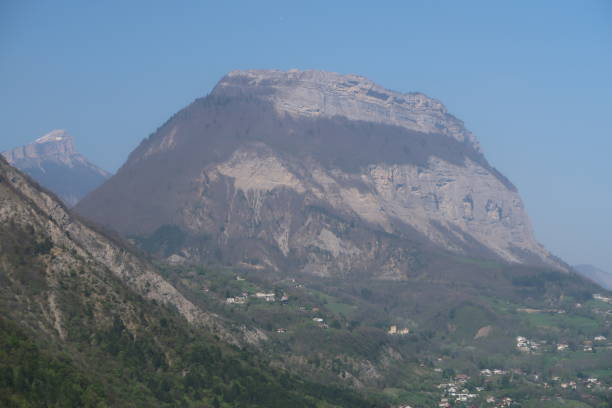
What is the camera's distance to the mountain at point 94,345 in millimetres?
111431

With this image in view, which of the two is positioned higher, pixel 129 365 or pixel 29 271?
pixel 29 271

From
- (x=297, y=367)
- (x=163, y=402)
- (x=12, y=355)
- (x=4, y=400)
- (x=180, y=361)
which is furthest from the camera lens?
(x=297, y=367)

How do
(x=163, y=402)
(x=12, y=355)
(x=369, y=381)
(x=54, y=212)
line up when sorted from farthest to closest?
(x=369, y=381)
(x=54, y=212)
(x=163, y=402)
(x=12, y=355)

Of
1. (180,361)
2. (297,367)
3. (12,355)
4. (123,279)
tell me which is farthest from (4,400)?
(297,367)

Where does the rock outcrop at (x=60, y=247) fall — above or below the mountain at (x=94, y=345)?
above

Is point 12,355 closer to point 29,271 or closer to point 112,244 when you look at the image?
point 29,271

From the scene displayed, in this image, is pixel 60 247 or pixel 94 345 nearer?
pixel 94 345

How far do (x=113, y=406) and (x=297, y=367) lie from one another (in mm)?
72767

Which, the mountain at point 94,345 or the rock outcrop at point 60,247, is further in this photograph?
the rock outcrop at point 60,247

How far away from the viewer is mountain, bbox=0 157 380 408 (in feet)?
366

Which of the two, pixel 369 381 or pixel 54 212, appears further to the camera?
pixel 369 381

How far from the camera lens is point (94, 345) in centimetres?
13050

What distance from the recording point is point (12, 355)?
4269 inches

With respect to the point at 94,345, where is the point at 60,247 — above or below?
above
